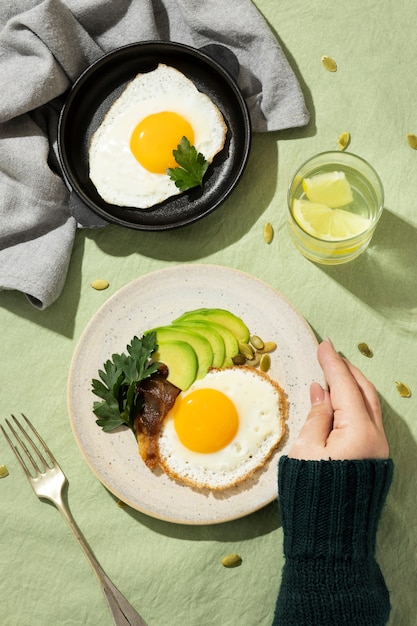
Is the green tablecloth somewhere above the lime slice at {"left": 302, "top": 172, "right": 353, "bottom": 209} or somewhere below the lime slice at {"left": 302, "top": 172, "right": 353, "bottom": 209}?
below

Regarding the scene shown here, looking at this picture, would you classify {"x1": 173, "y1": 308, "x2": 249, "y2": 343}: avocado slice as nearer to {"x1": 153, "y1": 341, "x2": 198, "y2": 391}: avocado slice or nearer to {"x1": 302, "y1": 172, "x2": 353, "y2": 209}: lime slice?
{"x1": 153, "y1": 341, "x2": 198, "y2": 391}: avocado slice

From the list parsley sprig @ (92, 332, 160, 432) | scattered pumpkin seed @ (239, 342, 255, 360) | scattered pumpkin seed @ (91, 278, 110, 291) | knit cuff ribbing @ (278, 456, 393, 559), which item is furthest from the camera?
scattered pumpkin seed @ (91, 278, 110, 291)

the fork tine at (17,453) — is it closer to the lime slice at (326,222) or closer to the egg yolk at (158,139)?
the egg yolk at (158,139)

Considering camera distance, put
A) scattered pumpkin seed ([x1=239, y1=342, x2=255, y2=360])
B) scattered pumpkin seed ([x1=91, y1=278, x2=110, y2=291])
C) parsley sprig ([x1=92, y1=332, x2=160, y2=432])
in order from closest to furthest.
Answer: parsley sprig ([x1=92, y1=332, x2=160, y2=432]) < scattered pumpkin seed ([x1=239, y1=342, x2=255, y2=360]) < scattered pumpkin seed ([x1=91, y1=278, x2=110, y2=291])

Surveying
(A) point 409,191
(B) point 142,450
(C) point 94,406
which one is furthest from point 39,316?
(A) point 409,191

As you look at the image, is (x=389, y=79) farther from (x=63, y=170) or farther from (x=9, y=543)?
(x=9, y=543)

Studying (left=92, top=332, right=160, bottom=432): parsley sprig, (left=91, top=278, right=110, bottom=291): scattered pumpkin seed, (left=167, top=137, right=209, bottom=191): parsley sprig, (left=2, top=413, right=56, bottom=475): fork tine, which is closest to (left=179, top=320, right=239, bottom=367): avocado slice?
(left=92, top=332, right=160, bottom=432): parsley sprig

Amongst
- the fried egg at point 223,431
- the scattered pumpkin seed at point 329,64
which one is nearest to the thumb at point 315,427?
the fried egg at point 223,431

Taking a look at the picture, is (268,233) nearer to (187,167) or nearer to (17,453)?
(187,167)
